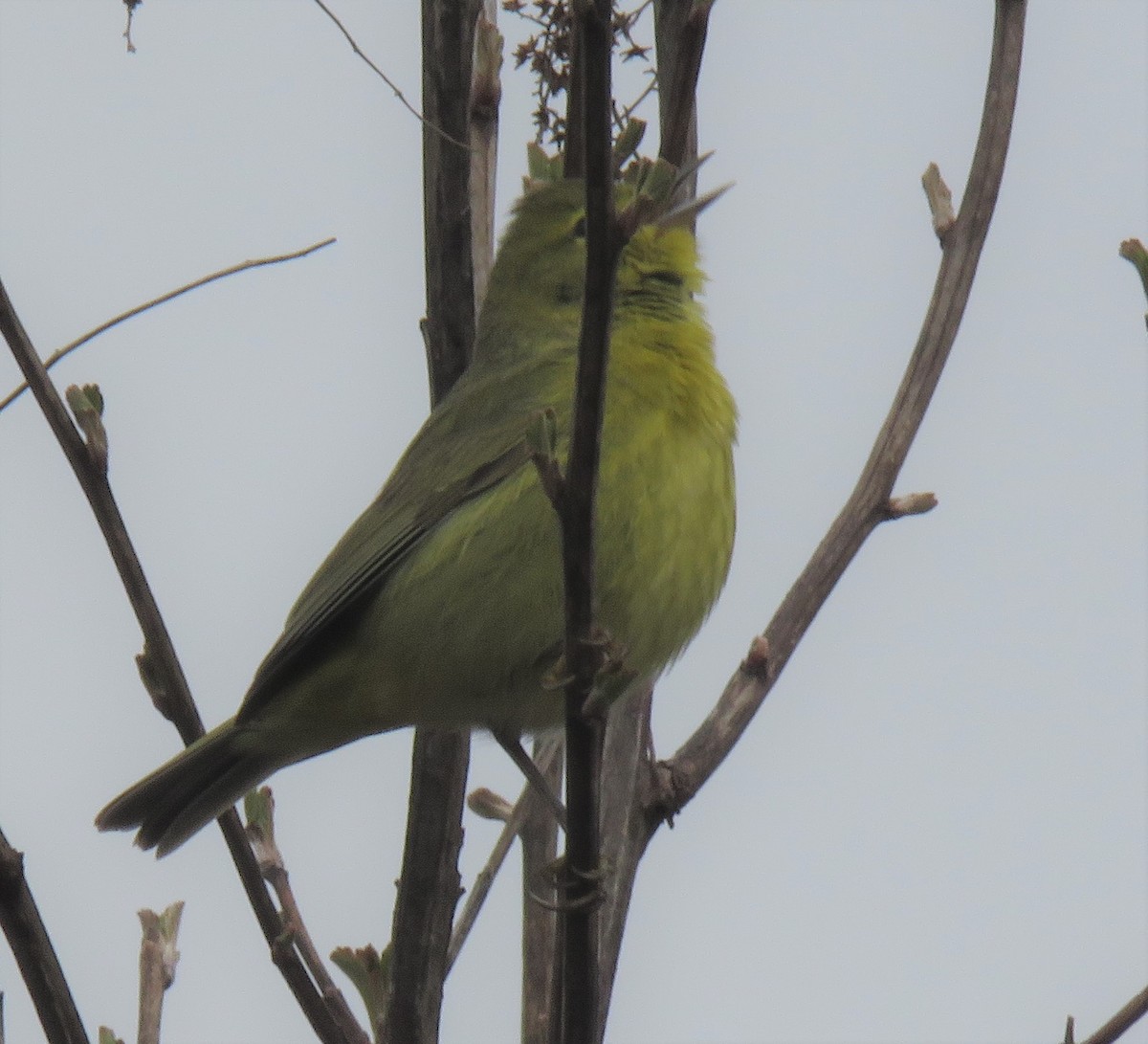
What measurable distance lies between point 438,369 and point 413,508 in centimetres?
35

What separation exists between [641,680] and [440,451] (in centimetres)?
83

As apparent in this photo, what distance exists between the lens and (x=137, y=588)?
117 inches

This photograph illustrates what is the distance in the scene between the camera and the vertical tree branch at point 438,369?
337 centimetres

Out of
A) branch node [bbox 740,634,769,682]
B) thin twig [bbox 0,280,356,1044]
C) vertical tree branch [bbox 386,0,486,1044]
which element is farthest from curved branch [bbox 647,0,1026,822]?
thin twig [bbox 0,280,356,1044]

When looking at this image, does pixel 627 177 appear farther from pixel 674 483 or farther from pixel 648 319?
pixel 648 319

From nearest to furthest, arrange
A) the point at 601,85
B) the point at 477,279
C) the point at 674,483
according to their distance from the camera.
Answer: the point at 601,85, the point at 674,483, the point at 477,279

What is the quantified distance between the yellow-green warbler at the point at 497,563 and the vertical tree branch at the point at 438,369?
0.18 metres

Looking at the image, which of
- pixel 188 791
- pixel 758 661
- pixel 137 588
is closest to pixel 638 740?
pixel 758 661

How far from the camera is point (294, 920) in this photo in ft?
11.5

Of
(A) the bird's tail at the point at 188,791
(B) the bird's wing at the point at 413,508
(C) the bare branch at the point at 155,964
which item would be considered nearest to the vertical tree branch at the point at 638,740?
(B) the bird's wing at the point at 413,508

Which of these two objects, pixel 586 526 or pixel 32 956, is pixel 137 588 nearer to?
pixel 32 956

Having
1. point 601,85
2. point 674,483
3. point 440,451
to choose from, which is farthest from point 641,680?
point 601,85

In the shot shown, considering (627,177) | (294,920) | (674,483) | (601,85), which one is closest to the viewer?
(601,85)

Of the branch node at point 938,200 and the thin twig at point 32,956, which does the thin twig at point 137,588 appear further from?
the branch node at point 938,200
